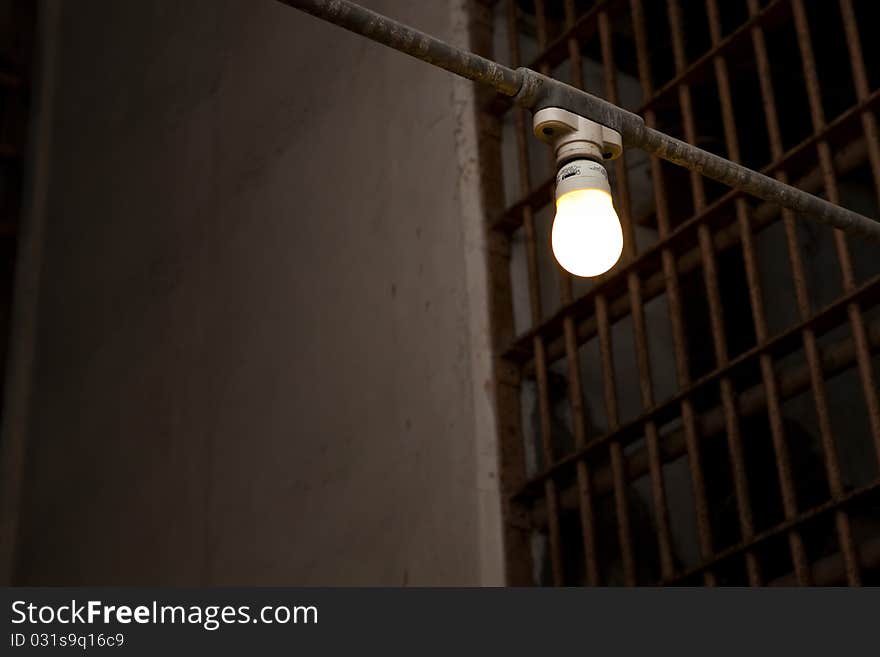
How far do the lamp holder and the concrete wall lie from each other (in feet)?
6.97

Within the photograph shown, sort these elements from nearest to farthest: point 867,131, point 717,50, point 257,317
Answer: point 867,131 → point 717,50 → point 257,317

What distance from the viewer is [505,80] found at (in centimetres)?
219

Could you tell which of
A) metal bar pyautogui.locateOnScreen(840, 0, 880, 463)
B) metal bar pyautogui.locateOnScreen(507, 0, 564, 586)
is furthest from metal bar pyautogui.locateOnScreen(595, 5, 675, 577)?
metal bar pyautogui.locateOnScreen(840, 0, 880, 463)

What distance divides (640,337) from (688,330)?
3.77ft

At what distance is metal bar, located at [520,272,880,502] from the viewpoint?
3.55 metres

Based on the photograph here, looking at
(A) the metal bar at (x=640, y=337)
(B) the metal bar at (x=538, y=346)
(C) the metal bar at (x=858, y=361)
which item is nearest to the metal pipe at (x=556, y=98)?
(C) the metal bar at (x=858, y=361)

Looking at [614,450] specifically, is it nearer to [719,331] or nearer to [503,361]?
[719,331]

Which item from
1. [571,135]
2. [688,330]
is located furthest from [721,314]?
[571,135]

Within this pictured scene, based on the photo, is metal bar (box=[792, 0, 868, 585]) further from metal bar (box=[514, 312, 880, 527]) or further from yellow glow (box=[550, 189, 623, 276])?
yellow glow (box=[550, 189, 623, 276])

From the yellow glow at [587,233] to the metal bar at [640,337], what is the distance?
1.83 m

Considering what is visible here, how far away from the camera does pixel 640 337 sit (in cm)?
410

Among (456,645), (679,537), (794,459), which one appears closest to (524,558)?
(679,537)

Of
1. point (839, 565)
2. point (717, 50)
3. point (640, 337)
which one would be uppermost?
point (717, 50)

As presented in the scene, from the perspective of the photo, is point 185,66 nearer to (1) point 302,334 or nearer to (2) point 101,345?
(2) point 101,345
